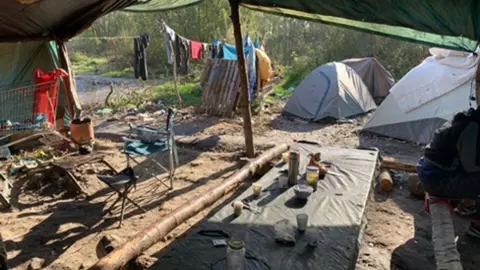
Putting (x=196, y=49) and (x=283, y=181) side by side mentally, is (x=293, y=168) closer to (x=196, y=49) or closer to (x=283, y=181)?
(x=283, y=181)

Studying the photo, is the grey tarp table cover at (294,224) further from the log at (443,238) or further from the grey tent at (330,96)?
the grey tent at (330,96)

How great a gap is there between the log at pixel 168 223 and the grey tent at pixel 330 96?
3653mm

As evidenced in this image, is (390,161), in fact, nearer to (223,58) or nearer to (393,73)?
(223,58)

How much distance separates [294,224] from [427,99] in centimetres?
538

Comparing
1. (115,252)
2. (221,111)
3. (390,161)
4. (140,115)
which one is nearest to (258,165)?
(390,161)

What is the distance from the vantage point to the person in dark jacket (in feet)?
11.3

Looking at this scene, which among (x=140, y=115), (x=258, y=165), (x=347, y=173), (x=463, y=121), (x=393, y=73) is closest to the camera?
(x=463, y=121)

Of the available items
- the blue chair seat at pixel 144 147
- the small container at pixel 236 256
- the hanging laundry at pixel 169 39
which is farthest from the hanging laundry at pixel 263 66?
the small container at pixel 236 256

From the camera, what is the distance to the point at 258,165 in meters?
5.32

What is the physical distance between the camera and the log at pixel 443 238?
2.97 m

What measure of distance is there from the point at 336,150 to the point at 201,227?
2535 millimetres

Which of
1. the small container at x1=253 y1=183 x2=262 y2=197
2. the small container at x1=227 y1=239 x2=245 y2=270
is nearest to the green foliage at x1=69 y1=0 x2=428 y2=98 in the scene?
the small container at x1=253 y1=183 x2=262 y2=197

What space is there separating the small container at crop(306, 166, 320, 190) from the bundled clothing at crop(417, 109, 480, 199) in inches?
40.1

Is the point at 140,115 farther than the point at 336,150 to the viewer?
Yes
